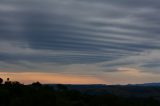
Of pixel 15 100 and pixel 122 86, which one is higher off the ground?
pixel 122 86

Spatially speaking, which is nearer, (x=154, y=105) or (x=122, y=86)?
(x=154, y=105)

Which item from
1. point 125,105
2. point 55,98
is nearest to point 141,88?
point 125,105

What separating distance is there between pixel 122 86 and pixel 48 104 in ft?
300

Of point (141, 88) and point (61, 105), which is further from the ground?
point (141, 88)

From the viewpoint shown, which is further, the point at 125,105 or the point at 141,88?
the point at 141,88

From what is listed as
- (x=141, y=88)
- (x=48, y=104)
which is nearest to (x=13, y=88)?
(x=48, y=104)

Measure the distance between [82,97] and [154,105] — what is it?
43.2 ft

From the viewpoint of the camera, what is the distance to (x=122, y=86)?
160375mm

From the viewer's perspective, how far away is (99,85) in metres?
146

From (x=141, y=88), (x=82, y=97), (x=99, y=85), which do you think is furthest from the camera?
(x=141, y=88)

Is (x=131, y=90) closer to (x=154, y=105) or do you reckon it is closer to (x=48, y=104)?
(x=154, y=105)

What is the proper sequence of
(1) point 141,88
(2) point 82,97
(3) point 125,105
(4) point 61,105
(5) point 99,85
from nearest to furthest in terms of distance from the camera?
(4) point 61,105 < (3) point 125,105 < (2) point 82,97 < (5) point 99,85 < (1) point 141,88

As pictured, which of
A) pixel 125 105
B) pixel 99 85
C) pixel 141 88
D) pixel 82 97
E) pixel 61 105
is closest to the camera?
pixel 61 105

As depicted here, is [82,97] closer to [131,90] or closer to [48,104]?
[48,104]
